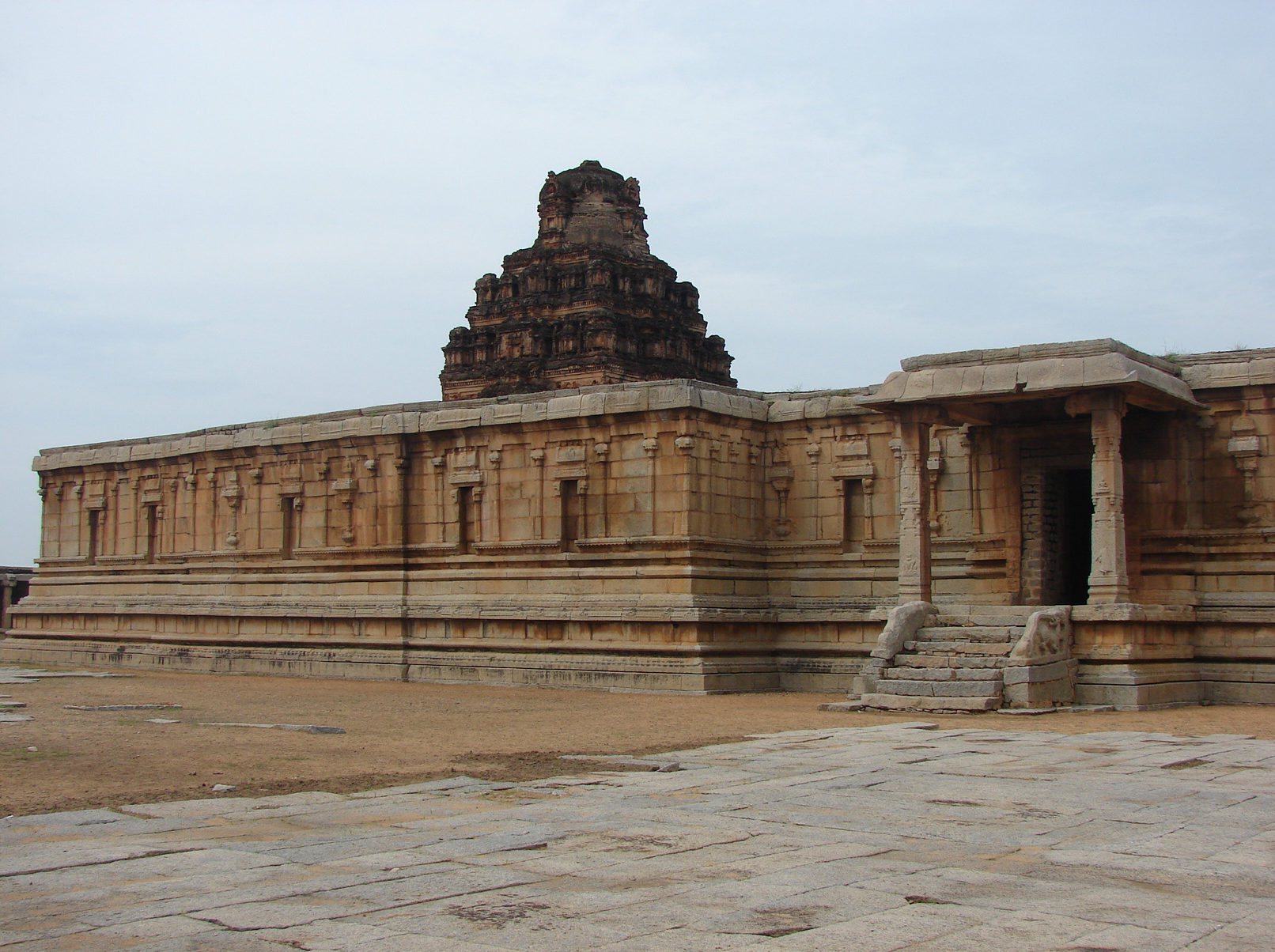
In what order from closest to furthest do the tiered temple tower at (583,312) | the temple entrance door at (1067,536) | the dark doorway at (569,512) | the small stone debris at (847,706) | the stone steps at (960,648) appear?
the small stone debris at (847,706)
the stone steps at (960,648)
the temple entrance door at (1067,536)
the dark doorway at (569,512)
the tiered temple tower at (583,312)

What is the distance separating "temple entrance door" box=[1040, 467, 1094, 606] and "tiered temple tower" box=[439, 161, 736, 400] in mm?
19692

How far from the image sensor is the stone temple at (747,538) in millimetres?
19625

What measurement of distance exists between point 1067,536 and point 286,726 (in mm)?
13106

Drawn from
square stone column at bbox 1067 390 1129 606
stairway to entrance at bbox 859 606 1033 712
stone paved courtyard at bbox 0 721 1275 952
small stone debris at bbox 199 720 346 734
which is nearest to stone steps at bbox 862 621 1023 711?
stairway to entrance at bbox 859 606 1033 712

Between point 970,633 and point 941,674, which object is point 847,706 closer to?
point 941,674

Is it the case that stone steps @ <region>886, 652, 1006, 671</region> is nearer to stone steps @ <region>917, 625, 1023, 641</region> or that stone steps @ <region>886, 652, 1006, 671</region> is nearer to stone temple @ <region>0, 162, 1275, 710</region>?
stone temple @ <region>0, 162, 1275, 710</region>

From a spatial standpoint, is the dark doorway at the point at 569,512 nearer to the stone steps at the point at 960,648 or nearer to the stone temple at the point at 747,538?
the stone temple at the point at 747,538

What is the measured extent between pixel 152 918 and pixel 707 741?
8.46 metres

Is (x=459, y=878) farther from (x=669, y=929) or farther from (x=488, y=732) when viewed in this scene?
(x=488, y=732)

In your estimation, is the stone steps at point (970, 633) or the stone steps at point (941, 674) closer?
the stone steps at point (941, 674)

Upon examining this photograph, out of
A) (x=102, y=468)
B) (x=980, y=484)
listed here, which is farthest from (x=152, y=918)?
(x=102, y=468)

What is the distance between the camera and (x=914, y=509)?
20.8 m

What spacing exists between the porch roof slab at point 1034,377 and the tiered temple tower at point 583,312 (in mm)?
21432

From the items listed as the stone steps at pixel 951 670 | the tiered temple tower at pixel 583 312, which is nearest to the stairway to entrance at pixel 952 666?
the stone steps at pixel 951 670
